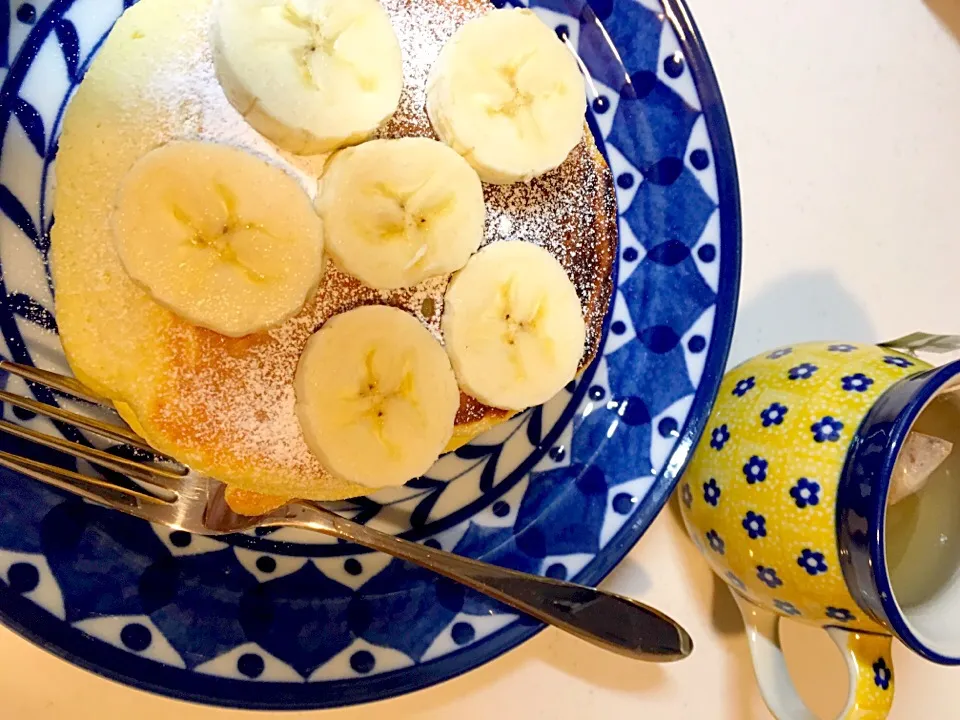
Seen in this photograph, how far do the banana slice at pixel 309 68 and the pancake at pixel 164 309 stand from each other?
44mm

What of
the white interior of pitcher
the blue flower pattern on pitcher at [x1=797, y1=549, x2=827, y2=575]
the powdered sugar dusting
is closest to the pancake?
the powdered sugar dusting

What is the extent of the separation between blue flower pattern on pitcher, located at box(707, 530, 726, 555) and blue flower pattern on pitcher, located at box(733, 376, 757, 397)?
20cm

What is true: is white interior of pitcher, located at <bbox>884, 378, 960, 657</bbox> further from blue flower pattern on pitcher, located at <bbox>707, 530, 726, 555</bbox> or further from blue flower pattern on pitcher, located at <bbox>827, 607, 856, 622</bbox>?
blue flower pattern on pitcher, located at <bbox>707, 530, 726, 555</bbox>

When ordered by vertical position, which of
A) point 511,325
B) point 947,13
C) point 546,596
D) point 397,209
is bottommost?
point 546,596

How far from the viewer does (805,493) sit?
922 mm

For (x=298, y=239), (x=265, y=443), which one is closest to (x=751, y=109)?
(x=298, y=239)

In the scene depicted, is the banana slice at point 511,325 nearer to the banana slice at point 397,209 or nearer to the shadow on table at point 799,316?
the banana slice at point 397,209

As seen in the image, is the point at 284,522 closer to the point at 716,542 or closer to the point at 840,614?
the point at 716,542

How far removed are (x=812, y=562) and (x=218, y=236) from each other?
81cm

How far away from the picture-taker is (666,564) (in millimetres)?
1184

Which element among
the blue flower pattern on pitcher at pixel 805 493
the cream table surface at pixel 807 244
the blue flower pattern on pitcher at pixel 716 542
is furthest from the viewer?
the cream table surface at pixel 807 244

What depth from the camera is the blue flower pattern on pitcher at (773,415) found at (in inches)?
38.7

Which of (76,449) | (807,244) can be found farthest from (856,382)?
(76,449)

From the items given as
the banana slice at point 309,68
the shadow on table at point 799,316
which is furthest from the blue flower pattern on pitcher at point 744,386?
the banana slice at point 309,68
